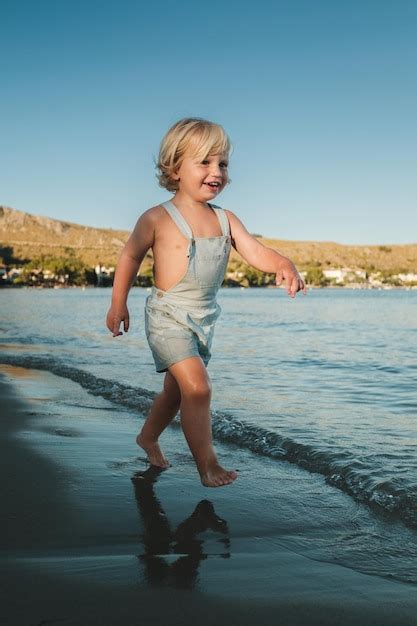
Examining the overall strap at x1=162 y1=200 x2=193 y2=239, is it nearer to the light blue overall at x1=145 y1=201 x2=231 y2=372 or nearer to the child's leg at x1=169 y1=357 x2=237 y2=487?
the light blue overall at x1=145 y1=201 x2=231 y2=372

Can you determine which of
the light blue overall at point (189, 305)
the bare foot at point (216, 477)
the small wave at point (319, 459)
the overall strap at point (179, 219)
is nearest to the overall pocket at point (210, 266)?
the light blue overall at point (189, 305)

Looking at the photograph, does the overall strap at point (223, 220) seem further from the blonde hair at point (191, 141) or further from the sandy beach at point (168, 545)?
the sandy beach at point (168, 545)

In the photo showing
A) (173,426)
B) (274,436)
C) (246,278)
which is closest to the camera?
(274,436)

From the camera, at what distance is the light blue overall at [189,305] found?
3439 millimetres

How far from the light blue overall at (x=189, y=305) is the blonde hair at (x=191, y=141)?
9.3 inches

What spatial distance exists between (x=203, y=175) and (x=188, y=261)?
457mm

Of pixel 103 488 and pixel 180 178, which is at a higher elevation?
pixel 180 178

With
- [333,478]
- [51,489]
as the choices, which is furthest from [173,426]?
[51,489]

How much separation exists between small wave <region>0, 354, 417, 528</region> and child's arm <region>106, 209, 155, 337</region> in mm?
1509

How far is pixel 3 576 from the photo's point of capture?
2.21 meters

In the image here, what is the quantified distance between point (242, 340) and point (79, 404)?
1261cm

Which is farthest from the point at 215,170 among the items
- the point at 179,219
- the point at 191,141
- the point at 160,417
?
the point at 160,417

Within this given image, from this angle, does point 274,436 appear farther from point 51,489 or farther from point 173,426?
point 51,489

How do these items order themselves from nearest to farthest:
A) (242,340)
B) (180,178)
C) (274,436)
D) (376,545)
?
(376,545), (180,178), (274,436), (242,340)
